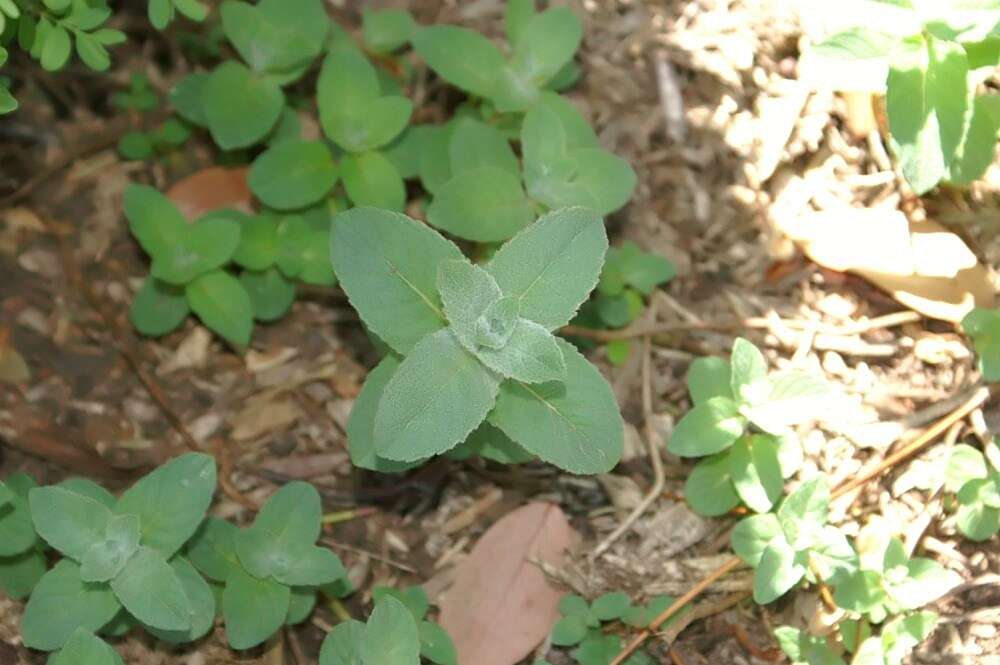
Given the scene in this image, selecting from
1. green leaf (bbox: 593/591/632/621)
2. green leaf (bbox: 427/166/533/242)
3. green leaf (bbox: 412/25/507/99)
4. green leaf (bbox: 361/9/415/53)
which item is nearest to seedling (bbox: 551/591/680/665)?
green leaf (bbox: 593/591/632/621)

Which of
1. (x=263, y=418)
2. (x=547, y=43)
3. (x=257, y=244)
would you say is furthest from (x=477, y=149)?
(x=263, y=418)

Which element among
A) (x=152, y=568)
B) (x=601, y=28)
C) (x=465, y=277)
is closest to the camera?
(x=465, y=277)

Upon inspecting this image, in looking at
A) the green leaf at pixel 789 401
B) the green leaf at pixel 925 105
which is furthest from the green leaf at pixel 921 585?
the green leaf at pixel 925 105

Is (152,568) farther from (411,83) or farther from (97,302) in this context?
(411,83)

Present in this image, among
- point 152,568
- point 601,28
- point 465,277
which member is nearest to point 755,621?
point 465,277

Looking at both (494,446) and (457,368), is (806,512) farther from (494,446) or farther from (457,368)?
(457,368)

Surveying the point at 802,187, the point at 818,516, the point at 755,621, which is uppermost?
the point at 802,187
